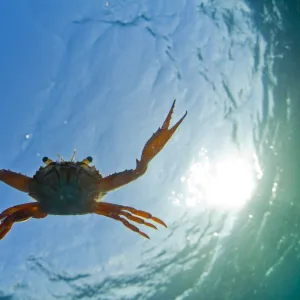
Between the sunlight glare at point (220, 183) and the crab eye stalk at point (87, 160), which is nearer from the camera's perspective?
the crab eye stalk at point (87, 160)

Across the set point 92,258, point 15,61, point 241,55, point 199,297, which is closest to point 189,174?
point 241,55

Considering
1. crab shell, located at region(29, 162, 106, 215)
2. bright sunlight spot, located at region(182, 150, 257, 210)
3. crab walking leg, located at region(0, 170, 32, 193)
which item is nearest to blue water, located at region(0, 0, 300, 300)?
bright sunlight spot, located at region(182, 150, 257, 210)

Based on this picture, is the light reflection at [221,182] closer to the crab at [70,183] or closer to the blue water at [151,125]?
the blue water at [151,125]

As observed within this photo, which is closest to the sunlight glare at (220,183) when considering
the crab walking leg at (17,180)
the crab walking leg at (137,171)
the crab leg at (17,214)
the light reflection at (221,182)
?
the light reflection at (221,182)

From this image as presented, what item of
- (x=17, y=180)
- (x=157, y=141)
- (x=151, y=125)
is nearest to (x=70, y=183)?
(x=17, y=180)

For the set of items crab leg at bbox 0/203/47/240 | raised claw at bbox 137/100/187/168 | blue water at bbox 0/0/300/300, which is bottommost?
raised claw at bbox 137/100/187/168

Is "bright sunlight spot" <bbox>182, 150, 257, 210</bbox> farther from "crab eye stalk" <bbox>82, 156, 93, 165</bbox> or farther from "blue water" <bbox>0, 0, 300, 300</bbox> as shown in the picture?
"crab eye stalk" <bbox>82, 156, 93, 165</bbox>

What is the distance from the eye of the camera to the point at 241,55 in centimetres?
1437

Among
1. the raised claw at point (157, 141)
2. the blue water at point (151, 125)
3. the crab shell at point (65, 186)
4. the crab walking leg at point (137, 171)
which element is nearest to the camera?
the raised claw at point (157, 141)

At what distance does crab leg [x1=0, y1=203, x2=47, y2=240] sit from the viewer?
22.4 feet

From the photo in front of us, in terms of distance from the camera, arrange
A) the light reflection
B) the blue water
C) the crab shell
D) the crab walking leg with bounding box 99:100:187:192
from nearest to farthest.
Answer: the crab shell, the crab walking leg with bounding box 99:100:187:192, the blue water, the light reflection

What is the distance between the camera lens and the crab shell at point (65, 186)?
6.34m

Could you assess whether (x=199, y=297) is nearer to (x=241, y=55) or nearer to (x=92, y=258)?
(x=92, y=258)

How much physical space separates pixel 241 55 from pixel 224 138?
3.42 m
